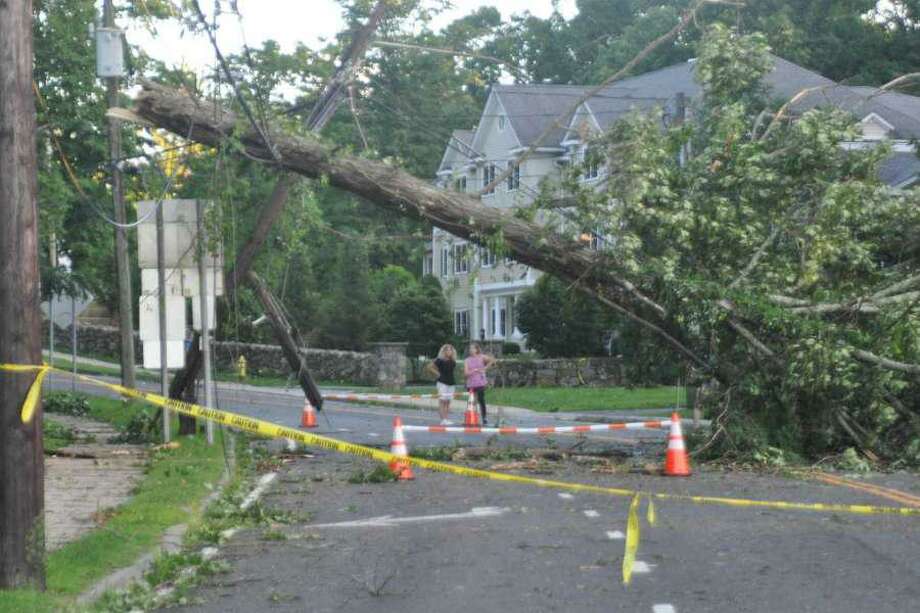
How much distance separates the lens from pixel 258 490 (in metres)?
15.1

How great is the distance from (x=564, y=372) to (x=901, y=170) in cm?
1143

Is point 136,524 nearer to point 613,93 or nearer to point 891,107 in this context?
point 891,107

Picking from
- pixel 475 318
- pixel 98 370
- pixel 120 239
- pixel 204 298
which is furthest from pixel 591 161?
pixel 475 318

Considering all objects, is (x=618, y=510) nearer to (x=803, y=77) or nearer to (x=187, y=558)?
(x=187, y=558)

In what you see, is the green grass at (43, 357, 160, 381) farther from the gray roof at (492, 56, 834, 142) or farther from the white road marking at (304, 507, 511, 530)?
the white road marking at (304, 507, 511, 530)

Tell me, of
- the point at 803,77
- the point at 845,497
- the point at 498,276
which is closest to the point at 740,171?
the point at 845,497

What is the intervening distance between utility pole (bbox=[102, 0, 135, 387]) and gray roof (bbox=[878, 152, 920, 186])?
19164mm

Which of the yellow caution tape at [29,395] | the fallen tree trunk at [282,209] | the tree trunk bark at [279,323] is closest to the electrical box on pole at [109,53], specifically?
the fallen tree trunk at [282,209]

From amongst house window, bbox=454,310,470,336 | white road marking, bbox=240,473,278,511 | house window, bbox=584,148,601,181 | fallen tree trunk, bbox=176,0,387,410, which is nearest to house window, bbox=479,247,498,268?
house window, bbox=584,148,601,181

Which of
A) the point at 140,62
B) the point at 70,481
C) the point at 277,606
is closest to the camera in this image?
the point at 277,606

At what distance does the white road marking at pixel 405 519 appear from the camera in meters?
12.3

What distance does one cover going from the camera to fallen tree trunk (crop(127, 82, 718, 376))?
58.4ft

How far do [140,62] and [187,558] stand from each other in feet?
33.4

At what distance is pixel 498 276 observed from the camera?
5938cm
